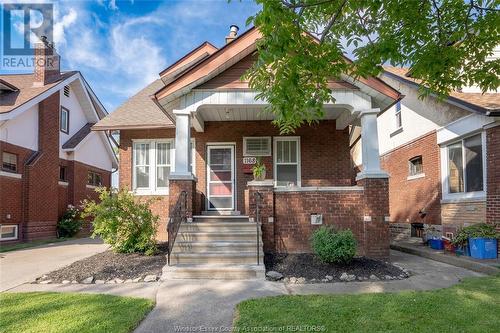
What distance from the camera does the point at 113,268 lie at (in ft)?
23.0

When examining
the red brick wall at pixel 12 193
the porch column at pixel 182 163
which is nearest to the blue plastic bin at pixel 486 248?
the porch column at pixel 182 163

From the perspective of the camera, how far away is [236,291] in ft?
18.4

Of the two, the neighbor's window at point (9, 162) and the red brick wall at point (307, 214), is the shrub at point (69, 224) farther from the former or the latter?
the red brick wall at point (307, 214)

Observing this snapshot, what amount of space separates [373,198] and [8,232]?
1292 centimetres

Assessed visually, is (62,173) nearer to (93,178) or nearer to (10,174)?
(93,178)

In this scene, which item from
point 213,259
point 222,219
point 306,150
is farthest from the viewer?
point 306,150

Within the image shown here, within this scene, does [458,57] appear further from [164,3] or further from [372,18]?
[164,3]

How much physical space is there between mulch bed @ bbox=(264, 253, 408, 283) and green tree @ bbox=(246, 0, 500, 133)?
3.15 meters

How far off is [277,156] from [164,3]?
17.8 feet

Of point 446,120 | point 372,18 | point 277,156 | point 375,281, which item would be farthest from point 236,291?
point 446,120

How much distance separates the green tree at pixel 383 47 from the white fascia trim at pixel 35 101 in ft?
36.9

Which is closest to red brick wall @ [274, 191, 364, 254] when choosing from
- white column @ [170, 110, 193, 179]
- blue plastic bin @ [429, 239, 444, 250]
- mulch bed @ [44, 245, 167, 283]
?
white column @ [170, 110, 193, 179]

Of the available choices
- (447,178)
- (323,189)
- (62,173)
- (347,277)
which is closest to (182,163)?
(323,189)

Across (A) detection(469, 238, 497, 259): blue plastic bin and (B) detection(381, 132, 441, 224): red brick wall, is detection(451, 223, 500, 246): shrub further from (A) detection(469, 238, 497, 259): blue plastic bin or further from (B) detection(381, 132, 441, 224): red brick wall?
(B) detection(381, 132, 441, 224): red brick wall
